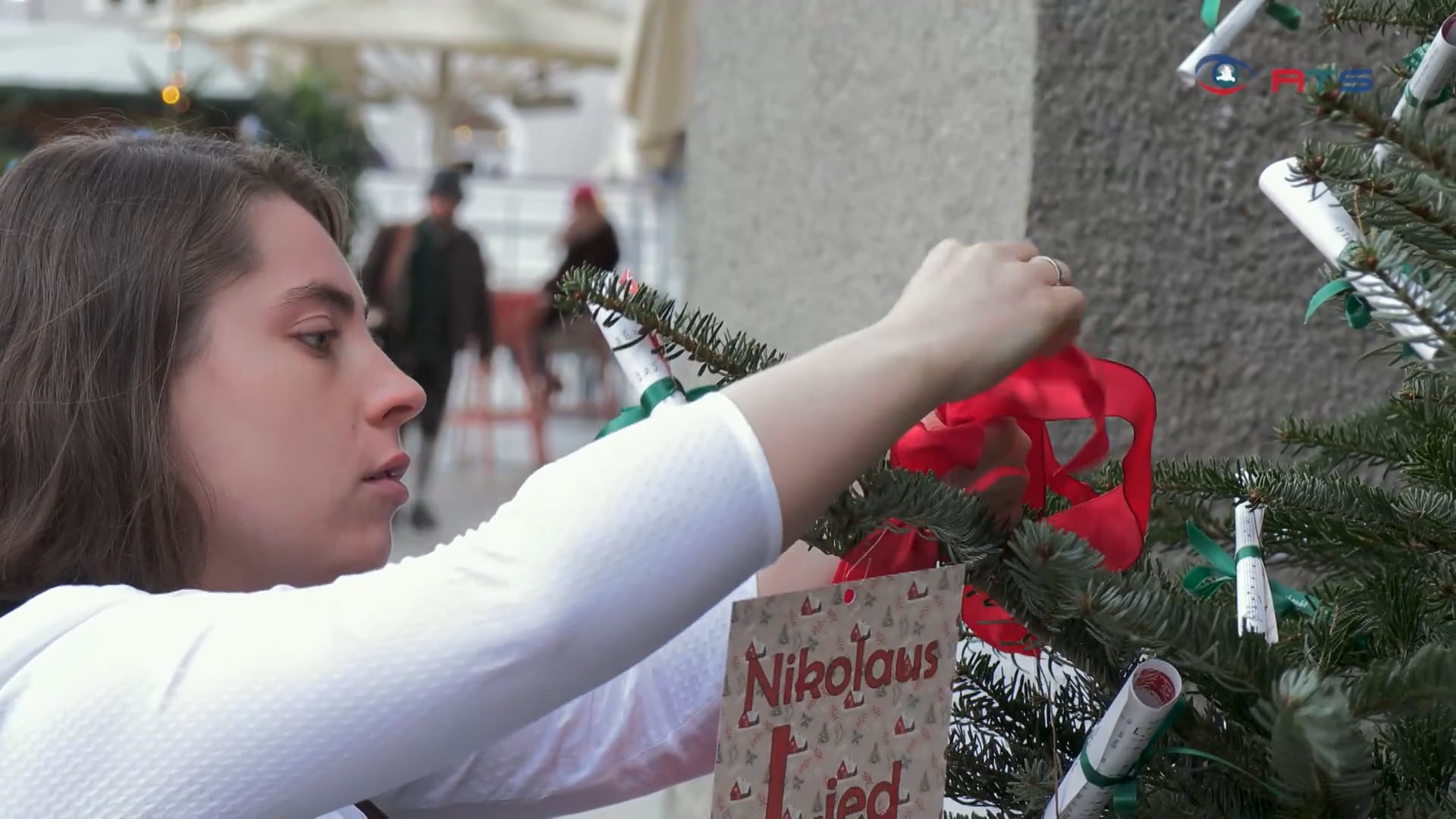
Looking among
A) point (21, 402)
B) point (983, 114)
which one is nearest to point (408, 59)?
point (983, 114)

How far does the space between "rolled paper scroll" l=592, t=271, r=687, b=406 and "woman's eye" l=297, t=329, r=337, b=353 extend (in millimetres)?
234

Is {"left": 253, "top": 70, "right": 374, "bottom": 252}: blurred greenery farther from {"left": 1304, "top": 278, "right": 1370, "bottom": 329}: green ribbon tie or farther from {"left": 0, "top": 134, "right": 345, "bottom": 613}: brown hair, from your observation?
{"left": 1304, "top": 278, "right": 1370, "bottom": 329}: green ribbon tie

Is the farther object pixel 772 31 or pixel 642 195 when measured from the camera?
pixel 642 195

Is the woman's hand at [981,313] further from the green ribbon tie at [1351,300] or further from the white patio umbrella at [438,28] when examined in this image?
the white patio umbrella at [438,28]

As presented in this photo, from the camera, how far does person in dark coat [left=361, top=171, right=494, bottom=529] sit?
6.66 meters

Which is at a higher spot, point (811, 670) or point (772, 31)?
point (772, 31)

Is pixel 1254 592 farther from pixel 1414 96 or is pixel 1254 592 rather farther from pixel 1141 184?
pixel 1141 184

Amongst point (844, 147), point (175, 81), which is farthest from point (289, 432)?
point (175, 81)

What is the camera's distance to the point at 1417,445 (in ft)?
3.23

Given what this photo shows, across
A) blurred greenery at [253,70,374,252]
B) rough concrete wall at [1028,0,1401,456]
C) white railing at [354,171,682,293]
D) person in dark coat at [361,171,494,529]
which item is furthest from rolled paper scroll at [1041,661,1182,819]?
white railing at [354,171,682,293]

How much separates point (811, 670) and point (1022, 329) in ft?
0.68

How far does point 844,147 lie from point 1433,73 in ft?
5.24

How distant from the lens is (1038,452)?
914 millimetres

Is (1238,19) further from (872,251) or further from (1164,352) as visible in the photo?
(872,251)
